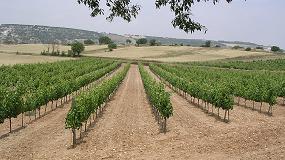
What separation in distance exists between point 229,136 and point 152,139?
17.3 feet

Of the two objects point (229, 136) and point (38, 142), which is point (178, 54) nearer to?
point (229, 136)

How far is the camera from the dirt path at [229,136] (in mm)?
24462

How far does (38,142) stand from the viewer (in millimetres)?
27703

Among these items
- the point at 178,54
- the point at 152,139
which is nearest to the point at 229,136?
the point at 152,139

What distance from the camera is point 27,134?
3023 cm

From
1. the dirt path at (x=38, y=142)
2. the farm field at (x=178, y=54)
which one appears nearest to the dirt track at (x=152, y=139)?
the dirt path at (x=38, y=142)

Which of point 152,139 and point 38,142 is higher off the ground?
point 152,139

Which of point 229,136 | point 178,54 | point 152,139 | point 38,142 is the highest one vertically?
point 178,54

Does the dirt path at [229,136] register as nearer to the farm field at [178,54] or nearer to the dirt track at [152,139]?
the dirt track at [152,139]

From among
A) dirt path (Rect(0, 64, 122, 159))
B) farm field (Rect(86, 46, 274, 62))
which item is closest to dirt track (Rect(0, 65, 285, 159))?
dirt path (Rect(0, 64, 122, 159))

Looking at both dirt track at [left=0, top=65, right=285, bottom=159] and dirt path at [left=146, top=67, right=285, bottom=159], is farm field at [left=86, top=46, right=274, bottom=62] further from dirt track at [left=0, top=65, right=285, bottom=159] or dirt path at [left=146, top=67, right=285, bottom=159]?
dirt track at [left=0, top=65, right=285, bottom=159]

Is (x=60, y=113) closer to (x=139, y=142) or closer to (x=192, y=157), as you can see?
(x=139, y=142)

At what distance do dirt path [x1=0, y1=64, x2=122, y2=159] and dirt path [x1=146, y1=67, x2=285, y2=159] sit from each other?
7.41 meters

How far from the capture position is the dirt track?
24.6 meters
